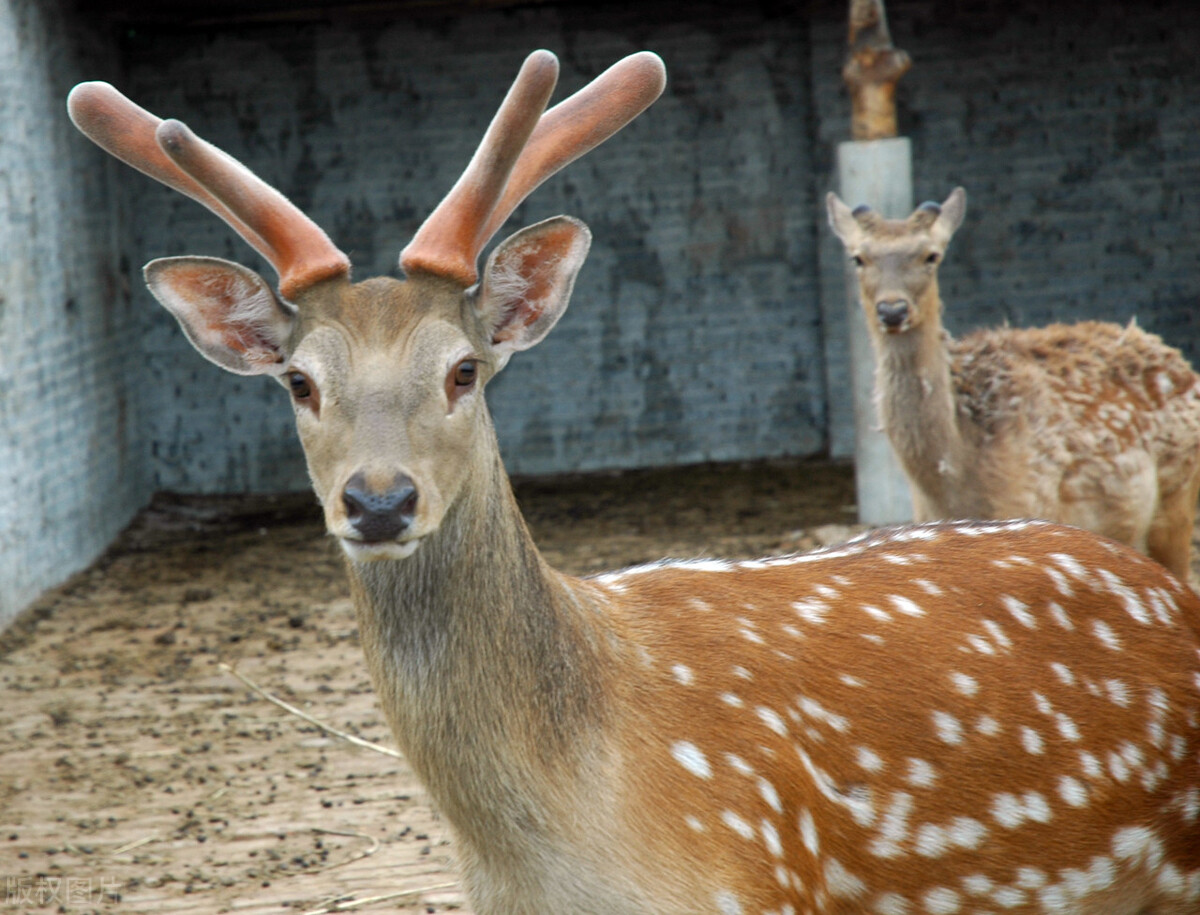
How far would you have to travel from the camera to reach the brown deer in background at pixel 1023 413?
5.96m

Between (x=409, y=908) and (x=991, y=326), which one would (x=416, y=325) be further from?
(x=991, y=326)

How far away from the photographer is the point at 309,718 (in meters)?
5.80

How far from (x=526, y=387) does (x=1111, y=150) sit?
4.66m

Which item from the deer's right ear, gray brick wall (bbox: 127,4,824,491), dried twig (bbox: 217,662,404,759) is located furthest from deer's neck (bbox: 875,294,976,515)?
gray brick wall (bbox: 127,4,824,491)

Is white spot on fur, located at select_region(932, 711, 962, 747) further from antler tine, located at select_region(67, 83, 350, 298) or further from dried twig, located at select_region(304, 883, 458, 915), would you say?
dried twig, located at select_region(304, 883, 458, 915)

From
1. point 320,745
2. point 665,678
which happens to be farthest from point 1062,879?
point 320,745

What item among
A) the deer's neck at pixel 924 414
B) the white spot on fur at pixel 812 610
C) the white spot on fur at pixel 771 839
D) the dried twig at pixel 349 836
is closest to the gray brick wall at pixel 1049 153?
the deer's neck at pixel 924 414

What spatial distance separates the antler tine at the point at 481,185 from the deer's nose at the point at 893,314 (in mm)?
3687

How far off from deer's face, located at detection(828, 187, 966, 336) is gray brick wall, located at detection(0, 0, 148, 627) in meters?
4.29

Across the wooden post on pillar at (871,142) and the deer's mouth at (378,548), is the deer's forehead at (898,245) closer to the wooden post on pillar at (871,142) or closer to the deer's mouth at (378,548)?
the wooden post on pillar at (871,142)

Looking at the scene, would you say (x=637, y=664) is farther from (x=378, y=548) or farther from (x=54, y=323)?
(x=54, y=323)

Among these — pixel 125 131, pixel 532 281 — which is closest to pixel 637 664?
pixel 532 281

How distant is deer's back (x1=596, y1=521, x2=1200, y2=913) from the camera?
2.57 metres

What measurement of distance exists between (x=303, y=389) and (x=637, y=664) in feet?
2.58
